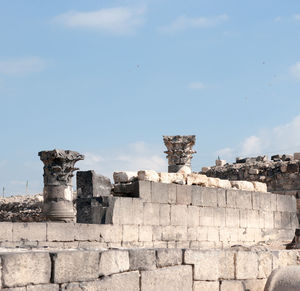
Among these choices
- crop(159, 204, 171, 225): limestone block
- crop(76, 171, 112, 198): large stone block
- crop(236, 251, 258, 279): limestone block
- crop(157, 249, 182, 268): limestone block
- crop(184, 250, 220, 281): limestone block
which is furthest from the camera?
crop(159, 204, 171, 225): limestone block

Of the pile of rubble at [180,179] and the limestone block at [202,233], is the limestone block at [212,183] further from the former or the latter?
the limestone block at [202,233]

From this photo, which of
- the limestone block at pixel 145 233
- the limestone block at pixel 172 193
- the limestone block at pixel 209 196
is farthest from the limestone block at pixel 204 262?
the limestone block at pixel 209 196

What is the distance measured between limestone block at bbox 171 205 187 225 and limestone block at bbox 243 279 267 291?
5.21 metres

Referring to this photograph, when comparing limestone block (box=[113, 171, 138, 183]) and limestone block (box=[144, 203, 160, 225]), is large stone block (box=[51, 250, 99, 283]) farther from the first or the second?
limestone block (box=[113, 171, 138, 183])

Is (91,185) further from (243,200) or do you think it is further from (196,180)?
(243,200)

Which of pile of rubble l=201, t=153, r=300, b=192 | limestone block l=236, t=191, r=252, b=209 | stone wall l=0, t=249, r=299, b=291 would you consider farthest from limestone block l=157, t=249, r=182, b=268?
pile of rubble l=201, t=153, r=300, b=192

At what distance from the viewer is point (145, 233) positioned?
11.7 metres

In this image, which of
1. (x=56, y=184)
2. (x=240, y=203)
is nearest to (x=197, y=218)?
(x=240, y=203)

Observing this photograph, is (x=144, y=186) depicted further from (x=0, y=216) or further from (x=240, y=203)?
(x=0, y=216)

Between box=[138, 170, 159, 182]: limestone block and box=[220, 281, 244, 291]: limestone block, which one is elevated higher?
box=[138, 170, 159, 182]: limestone block

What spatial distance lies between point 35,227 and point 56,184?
268 inches

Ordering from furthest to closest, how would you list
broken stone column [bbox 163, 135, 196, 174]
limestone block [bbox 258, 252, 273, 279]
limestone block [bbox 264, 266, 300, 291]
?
broken stone column [bbox 163, 135, 196, 174] < limestone block [bbox 258, 252, 273, 279] < limestone block [bbox 264, 266, 300, 291]

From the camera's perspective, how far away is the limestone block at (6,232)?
9969mm

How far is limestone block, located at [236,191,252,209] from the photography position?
46.7ft
